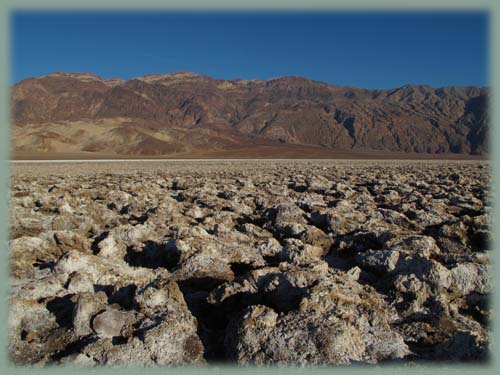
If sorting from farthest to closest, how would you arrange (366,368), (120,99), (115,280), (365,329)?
(120,99), (115,280), (365,329), (366,368)

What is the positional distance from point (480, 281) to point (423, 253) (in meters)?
0.83

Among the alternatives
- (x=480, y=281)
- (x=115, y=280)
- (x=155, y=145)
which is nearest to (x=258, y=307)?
(x=115, y=280)

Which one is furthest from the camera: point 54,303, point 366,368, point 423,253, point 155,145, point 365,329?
point 155,145

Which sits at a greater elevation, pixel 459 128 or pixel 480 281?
pixel 459 128

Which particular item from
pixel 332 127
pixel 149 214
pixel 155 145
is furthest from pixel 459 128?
pixel 149 214

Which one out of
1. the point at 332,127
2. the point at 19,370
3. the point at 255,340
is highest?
the point at 332,127

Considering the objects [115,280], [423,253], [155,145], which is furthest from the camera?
[155,145]

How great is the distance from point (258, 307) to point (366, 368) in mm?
875

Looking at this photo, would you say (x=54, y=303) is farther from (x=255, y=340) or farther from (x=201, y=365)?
(x=255, y=340)

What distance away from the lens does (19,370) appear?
2.82 meters

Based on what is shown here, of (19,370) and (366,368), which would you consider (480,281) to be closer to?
(366,368)

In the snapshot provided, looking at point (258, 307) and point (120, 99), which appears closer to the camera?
point (258, 307)

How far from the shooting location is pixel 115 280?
4109 mm

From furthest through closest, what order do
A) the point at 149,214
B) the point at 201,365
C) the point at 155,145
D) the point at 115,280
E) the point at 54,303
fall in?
the point at 155,145 < the point at 149,214 < the point at 115,280 < the point at 54,303 < the point at 201,365
